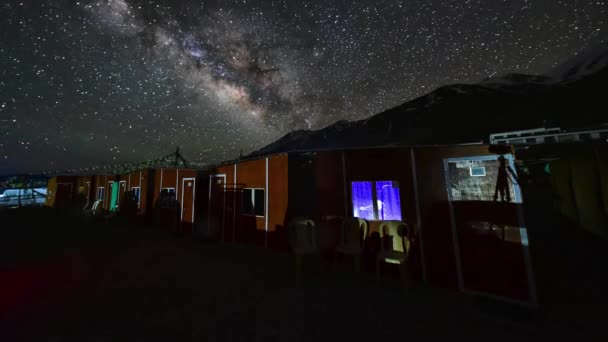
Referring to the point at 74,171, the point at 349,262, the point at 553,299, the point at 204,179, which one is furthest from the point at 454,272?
the point at 74,171

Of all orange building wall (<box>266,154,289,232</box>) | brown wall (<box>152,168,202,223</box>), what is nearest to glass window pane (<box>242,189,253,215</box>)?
orange building wall (<box>266,154,289,232</box>)

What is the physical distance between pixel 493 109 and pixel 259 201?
3012 inches

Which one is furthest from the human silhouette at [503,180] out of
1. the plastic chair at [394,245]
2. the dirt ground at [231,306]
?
the dirt ground at [231,306]

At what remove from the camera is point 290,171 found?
287 inches

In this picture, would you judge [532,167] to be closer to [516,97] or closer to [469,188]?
[469,188]

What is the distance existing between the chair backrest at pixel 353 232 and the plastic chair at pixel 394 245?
0.46 meters

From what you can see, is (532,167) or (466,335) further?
(532,167)

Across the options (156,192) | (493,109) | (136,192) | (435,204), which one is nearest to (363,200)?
(435,204)

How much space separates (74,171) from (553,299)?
42.1 m

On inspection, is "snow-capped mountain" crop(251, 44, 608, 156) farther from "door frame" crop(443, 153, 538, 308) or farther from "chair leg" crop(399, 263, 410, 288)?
"chair leg" crop(399, 263, 410, 288)

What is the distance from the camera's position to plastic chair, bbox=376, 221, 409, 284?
4.50 m

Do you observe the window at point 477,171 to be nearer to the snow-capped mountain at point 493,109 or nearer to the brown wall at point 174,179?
the brown wall at point 174,179

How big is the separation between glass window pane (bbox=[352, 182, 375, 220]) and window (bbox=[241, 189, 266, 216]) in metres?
3.68

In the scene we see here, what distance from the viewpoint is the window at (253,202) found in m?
8.20
